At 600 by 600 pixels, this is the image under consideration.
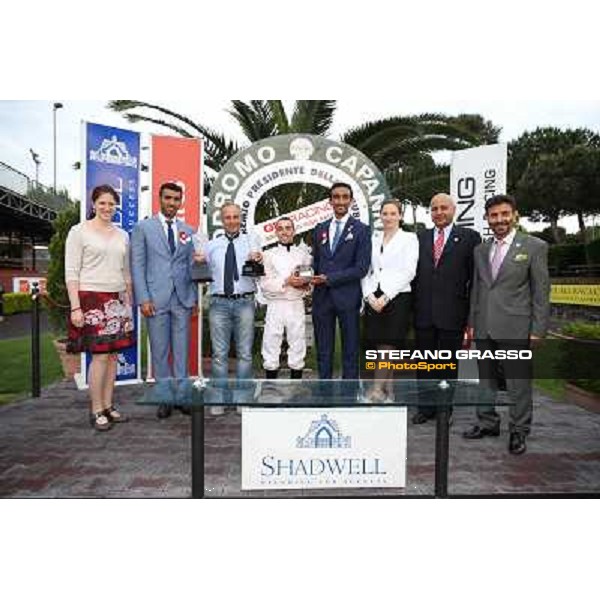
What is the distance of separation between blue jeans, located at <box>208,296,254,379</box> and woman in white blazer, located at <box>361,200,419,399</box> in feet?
2.92

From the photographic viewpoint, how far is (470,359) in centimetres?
381

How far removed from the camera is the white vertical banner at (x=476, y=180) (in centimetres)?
414

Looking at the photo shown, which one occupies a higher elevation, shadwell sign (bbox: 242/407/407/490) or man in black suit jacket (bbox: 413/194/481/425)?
man in black suit jacket (bbox: 413/194/481/425)

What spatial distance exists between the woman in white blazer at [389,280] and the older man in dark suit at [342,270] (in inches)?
3.2

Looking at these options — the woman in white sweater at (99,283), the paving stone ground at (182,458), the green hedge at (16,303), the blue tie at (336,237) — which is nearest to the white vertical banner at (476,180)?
the blue tie at (336,237)

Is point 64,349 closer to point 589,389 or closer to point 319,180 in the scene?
point 319,180

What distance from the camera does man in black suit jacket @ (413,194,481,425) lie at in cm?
400

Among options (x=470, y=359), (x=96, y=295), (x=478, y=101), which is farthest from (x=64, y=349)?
(x=478, y=101)

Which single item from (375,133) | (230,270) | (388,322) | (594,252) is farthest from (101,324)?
(594,252)

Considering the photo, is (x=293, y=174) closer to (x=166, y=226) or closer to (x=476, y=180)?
(x=166, y=226)

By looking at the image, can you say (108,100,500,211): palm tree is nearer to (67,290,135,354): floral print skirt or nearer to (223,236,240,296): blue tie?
(223,236,240,296): blue tie

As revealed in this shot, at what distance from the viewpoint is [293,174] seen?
4.20m

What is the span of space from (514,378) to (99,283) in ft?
9.29

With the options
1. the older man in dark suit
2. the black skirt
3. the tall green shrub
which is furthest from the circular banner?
the tall green shrub
